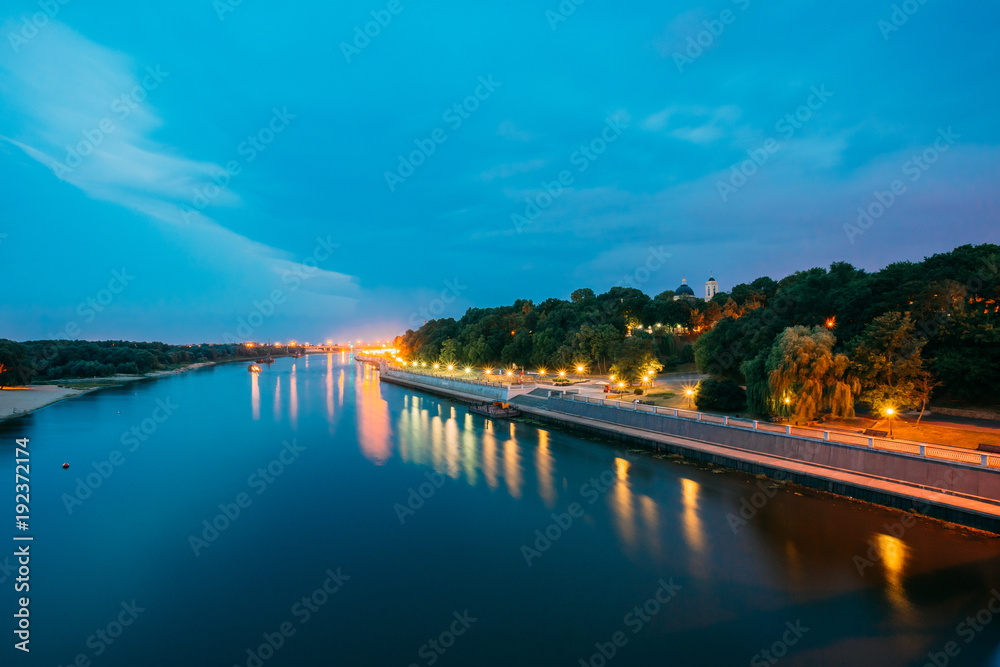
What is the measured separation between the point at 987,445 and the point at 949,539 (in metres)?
5.64

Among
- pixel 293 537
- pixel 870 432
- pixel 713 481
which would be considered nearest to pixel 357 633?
pixel 293 537

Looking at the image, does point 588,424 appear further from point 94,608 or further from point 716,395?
point 94,608

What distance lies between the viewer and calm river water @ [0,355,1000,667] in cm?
1077

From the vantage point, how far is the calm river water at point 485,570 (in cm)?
1077

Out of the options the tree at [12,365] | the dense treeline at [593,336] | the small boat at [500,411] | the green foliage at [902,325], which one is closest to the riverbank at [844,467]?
the green foliage at [902,325]

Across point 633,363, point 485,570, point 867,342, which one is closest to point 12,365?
point 633,363

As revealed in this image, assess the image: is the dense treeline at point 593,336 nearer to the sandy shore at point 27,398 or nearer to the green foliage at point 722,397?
the green foliage at point 722,397

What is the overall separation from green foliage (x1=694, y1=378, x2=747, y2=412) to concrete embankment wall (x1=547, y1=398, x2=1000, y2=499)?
417cm

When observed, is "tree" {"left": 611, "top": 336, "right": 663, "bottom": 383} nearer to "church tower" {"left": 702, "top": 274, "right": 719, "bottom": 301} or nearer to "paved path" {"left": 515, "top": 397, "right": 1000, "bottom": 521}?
"paved path" {"left": 515, "top": 397, "right": 1000, "bottom": 521}

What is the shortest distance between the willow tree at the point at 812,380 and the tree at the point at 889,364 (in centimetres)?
64

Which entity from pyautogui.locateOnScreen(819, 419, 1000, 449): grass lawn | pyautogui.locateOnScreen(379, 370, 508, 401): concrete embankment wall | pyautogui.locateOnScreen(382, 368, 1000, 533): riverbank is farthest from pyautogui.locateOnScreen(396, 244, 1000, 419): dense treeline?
pyautogui.locateOnScreen(379, 370, 508, 401): concrete embankment wall

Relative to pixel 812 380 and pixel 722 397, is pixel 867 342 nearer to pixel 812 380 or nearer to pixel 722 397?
pixel 812 380

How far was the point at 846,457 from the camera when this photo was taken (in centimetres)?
1898

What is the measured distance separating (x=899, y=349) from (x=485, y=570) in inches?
904
